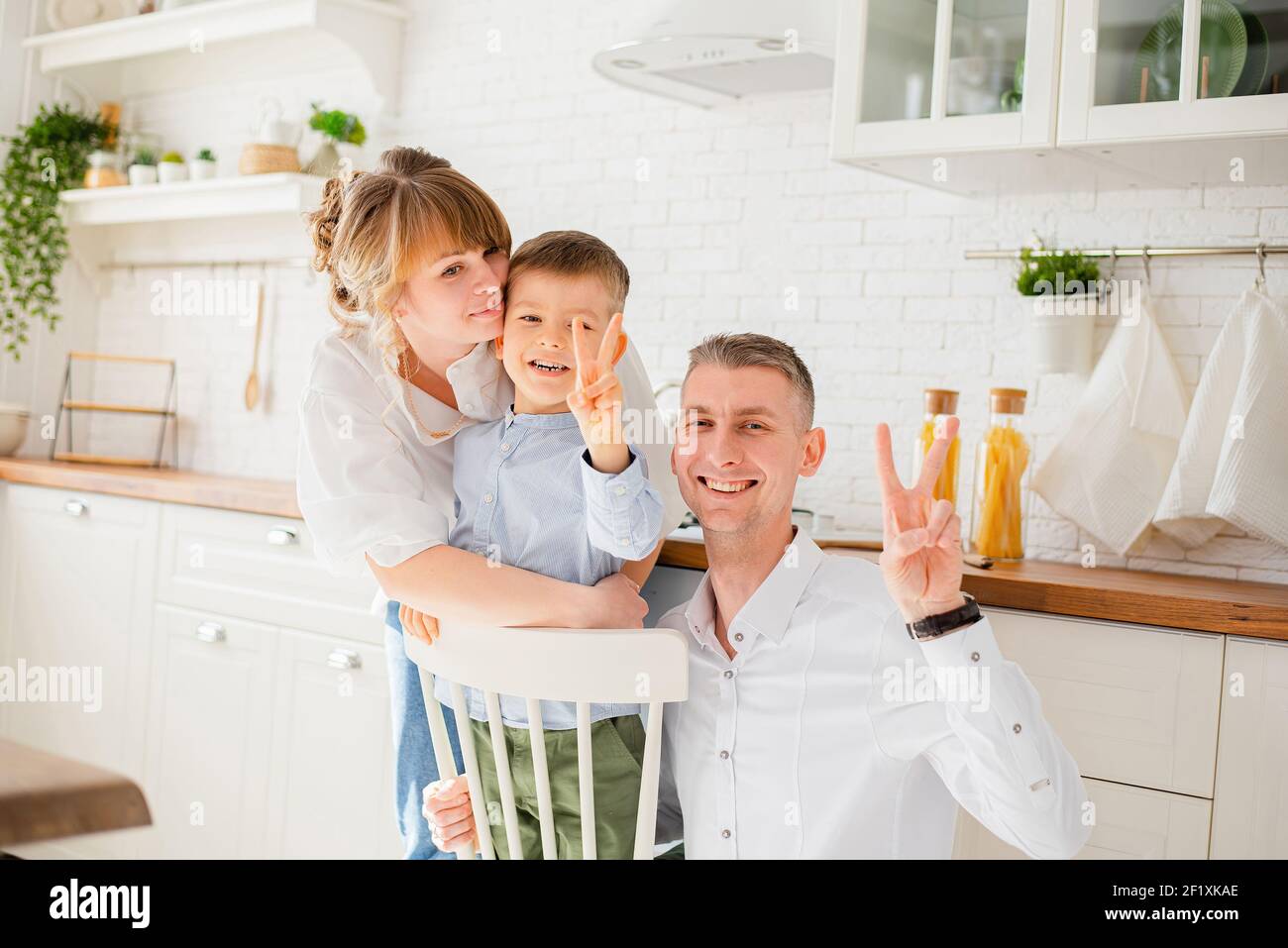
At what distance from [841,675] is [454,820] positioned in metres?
0.51

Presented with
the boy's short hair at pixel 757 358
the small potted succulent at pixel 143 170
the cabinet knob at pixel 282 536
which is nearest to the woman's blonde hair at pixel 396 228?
the boy's short hair at pixel 757 358

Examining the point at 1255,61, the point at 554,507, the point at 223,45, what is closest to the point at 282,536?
the point at 554,507

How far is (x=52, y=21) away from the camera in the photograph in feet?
13.8

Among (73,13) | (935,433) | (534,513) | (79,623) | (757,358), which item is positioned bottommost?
(79,623)

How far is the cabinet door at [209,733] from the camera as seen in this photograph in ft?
9.71

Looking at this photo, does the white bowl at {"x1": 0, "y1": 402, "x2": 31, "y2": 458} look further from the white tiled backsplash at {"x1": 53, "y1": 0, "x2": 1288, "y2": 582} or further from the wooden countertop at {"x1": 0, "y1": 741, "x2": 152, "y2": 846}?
the wooden countertop at {"x1": 0, "y1": 741, "x2": 152, "y2": 846}

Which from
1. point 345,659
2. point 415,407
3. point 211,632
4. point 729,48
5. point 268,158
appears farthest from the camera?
point 268,158

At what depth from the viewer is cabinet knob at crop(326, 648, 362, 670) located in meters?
2.73

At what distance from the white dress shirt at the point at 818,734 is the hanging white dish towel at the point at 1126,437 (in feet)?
3.40

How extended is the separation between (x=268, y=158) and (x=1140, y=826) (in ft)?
9.21

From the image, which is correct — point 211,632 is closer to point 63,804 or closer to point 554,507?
point 554,507

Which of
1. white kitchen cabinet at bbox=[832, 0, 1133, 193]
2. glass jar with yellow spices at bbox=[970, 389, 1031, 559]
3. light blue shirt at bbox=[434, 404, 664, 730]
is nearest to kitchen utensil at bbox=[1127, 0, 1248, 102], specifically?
white kitchen cabinet at bbox=[832, 0, 1133, 193]

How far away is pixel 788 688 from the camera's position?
1.53 m
